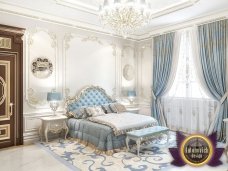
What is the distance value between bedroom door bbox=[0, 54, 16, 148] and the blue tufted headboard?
4.55 ft

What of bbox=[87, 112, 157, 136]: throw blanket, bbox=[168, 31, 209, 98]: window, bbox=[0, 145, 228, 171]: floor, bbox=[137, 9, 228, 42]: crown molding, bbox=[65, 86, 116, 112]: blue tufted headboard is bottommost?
bbox=[0, 145, 228, 171]: floor

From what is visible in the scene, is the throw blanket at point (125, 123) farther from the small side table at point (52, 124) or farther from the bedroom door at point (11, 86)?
the bedroom door at point (11, 86)

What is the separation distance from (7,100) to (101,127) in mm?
2211

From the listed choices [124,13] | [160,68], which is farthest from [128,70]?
[124,13]

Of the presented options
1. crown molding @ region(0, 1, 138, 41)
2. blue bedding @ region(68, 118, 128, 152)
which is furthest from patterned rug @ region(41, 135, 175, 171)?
crown molding @ region(0, 1, 138, 41)

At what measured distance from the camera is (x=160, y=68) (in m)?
6.39

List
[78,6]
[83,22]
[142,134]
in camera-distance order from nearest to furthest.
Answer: [142,134] < [78,6] < [83,22]

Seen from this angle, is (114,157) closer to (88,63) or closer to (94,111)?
(94,111)

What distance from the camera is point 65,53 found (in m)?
5.67

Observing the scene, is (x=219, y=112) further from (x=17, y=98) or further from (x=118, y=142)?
(x=17, y=98)

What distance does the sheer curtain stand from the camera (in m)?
5.35

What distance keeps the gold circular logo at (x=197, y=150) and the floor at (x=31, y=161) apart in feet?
5.60

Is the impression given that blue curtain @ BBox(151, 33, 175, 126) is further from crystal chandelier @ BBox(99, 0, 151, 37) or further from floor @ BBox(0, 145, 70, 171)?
floor @ BBox(0, 145, 70, 171)

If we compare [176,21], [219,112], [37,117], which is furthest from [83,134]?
[176,21]
